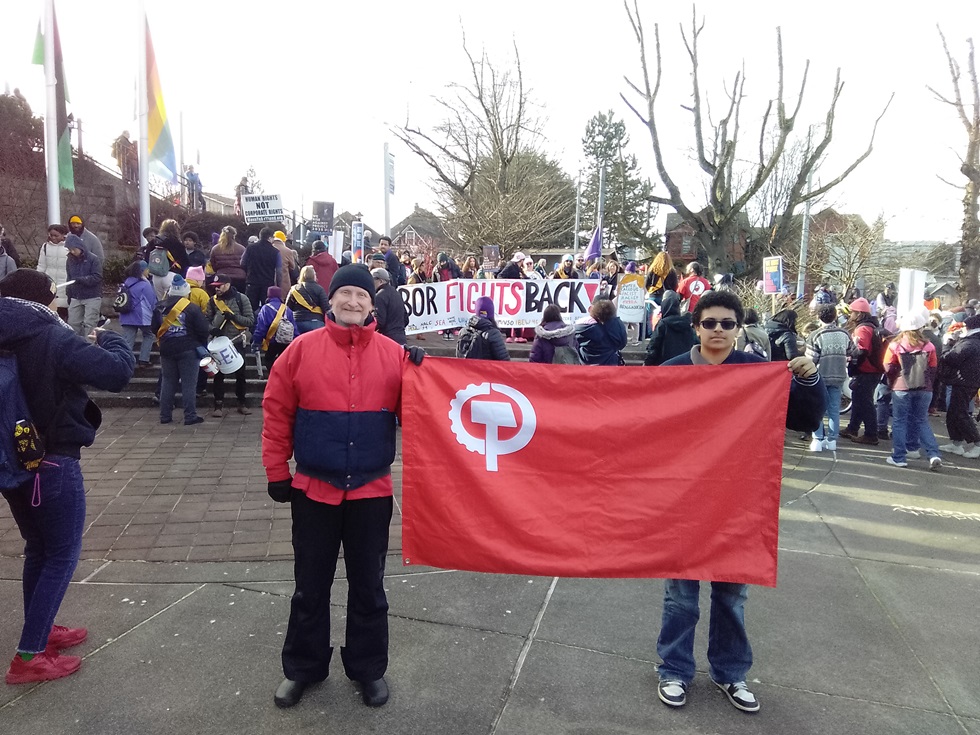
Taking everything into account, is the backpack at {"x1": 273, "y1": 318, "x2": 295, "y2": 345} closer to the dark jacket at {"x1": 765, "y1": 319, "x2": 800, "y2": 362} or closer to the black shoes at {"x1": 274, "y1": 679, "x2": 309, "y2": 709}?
the dark jacket at {"x1": 765, "y1": 319, "x2": 800, "y2": 362}

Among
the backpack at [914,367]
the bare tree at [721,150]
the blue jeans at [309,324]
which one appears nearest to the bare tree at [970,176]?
the bare tree at [721,150]

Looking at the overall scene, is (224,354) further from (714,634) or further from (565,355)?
(714,634)

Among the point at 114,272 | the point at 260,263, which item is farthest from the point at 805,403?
the point at 114,272

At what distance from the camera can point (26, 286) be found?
3188mm

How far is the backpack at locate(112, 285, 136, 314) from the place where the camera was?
30.4ft

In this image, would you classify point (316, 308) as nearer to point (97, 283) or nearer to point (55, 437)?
point (97, 283)

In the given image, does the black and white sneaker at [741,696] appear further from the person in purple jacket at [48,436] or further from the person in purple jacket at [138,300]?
the person in purple jacket at [138,300]

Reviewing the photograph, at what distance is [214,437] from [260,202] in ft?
28.0

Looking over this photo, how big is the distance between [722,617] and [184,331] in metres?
7.26

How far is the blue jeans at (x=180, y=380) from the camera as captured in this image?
8.62 m

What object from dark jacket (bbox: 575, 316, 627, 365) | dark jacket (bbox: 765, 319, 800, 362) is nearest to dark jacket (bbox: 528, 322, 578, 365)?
dark jacket (bbox: 575, 316, 627, 365)

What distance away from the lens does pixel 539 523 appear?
3299 millimetres

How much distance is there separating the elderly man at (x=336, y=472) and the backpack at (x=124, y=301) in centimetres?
743

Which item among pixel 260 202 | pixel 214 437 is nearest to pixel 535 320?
pixel 214 437
